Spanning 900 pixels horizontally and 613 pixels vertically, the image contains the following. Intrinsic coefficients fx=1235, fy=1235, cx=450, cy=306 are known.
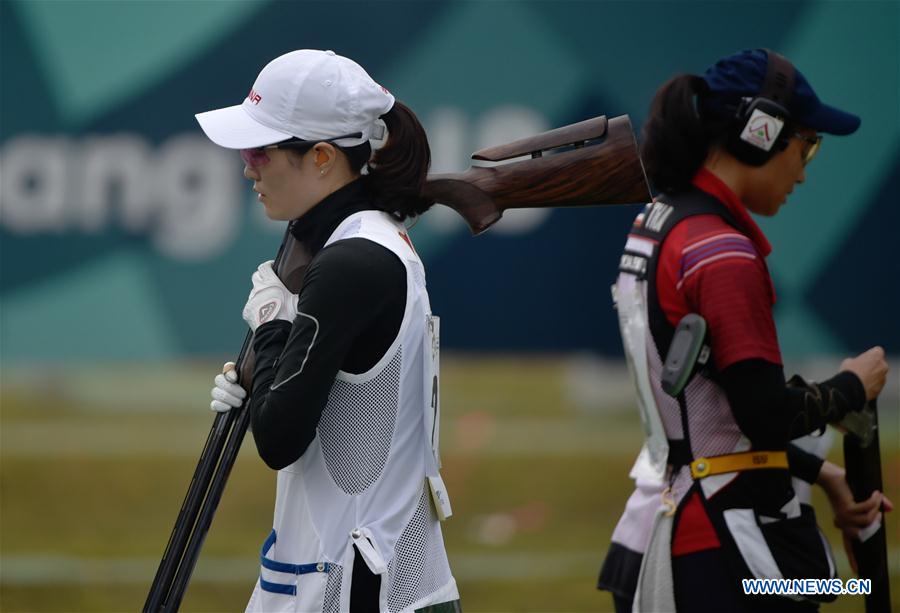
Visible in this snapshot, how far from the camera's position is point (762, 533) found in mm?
2619

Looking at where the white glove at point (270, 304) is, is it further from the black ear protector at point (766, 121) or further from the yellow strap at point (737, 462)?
the black ear protector at point (766, 121)

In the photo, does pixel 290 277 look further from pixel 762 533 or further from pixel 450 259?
pixel 450 259

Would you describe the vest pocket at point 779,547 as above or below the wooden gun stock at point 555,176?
below

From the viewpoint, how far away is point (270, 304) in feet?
8.07

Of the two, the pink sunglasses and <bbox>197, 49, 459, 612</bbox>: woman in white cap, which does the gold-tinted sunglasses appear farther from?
the pink sunglasses

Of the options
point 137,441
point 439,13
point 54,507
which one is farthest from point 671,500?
point 137,441

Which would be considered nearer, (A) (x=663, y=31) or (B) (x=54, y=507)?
(A) (x=663, y=31)

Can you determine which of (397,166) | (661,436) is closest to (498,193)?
(397,166)

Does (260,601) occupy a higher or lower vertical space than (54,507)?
lower

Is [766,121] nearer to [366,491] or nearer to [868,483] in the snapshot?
[868,483]

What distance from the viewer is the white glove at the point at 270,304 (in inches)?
96.2

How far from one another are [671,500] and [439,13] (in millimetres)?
3616

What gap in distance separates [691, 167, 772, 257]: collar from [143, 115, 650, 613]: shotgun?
16cm

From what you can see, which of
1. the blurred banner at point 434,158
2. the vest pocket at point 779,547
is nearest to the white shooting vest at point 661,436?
the vest pocket at point 779,547
